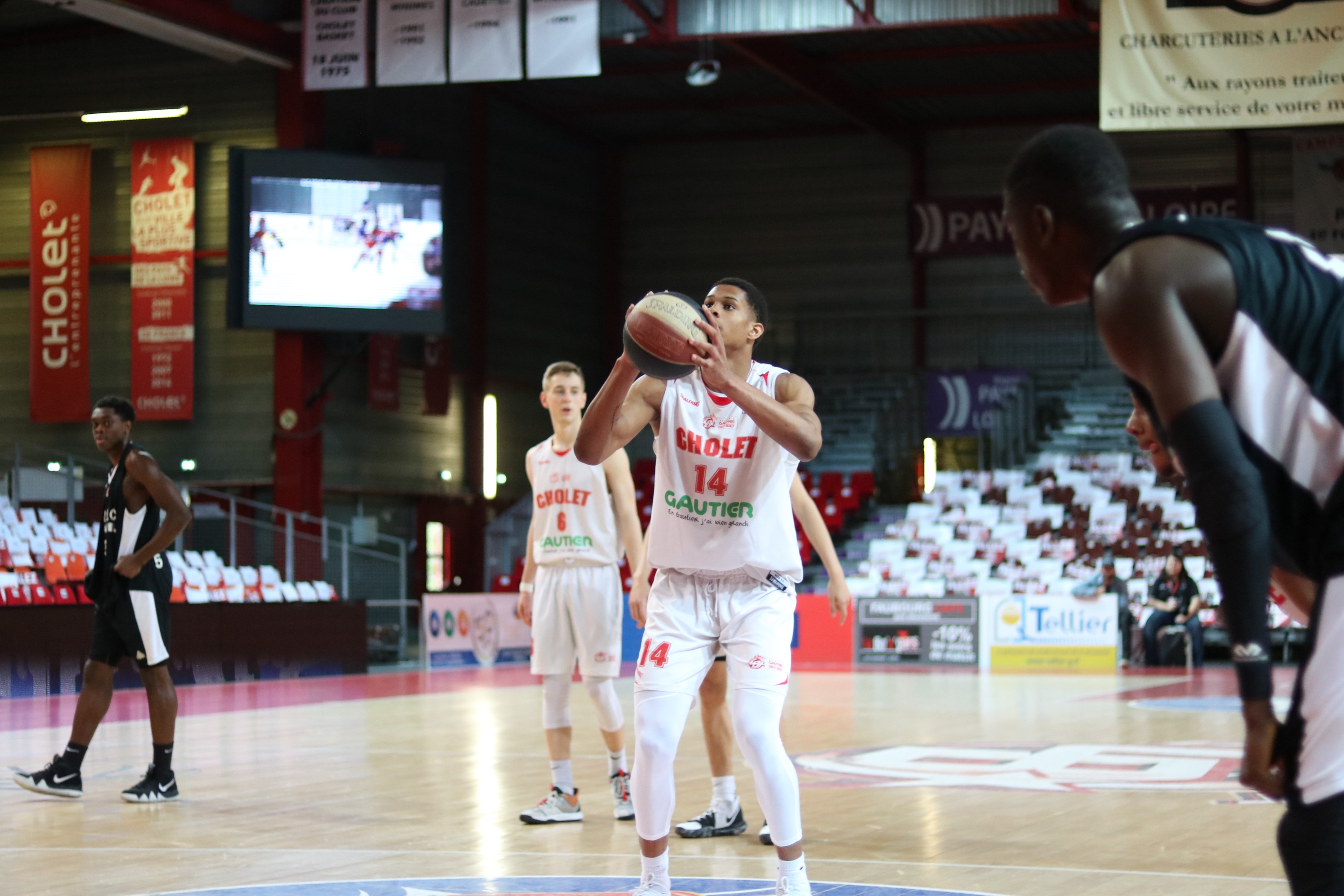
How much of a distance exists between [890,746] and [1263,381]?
7.92 meters

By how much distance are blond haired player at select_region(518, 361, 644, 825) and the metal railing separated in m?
11.6

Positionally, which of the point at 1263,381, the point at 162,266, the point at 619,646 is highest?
the point at 162,266

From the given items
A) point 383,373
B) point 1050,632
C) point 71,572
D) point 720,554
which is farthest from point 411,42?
point 720,554

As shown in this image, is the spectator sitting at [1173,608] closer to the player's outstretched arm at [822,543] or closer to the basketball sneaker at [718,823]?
the player's outstretched arm at [822,543]

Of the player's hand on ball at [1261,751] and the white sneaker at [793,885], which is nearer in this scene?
the player's hand on ball at [1261,751]

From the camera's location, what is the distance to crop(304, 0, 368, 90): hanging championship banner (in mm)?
18484

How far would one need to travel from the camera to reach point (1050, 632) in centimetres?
2000

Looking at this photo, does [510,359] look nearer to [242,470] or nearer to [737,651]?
[242,470]

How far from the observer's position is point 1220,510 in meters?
2.20

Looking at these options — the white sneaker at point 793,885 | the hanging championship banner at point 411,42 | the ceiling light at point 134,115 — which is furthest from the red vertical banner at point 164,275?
the white sneaker at point 793,885

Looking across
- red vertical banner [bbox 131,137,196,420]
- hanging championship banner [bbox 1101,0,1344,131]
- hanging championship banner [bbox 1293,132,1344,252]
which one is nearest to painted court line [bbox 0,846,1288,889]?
hanging championship banner [bbox 1101,0,1344,131]

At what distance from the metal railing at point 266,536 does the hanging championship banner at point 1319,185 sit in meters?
12.6

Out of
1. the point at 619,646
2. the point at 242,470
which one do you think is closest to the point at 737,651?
the point at 619,646

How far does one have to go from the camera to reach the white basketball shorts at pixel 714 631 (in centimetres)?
469
